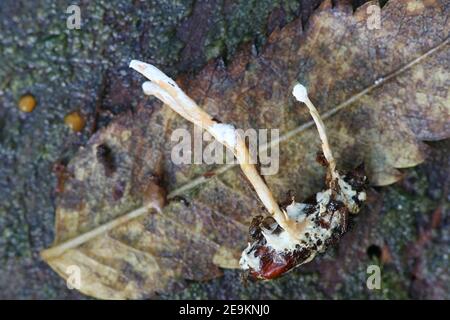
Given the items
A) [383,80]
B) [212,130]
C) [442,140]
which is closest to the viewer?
[212,130]

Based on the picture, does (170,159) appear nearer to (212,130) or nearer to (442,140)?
(212,130)

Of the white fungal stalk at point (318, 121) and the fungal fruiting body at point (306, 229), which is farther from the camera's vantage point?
the fungal fruiting body at point (306, 229)

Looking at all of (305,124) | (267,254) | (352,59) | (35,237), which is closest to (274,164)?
(305,124)

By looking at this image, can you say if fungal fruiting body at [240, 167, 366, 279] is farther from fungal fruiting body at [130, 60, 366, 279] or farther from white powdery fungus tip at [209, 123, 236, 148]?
white powdery fungus tip at [209, 123, 236, 148]

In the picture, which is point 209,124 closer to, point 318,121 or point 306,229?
point 318,121

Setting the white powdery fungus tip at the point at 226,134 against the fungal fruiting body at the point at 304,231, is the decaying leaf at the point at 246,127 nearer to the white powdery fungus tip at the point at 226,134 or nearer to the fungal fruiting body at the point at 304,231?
the fungal fruiting body at the point at 304,231

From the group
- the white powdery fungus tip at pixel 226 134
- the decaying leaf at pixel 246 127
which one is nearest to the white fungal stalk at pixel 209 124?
the white powdery fungus tip at pixel 226 134

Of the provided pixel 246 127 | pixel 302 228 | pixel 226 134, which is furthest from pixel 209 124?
pixel 302 228
